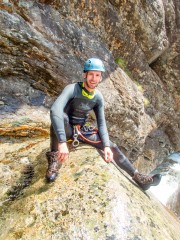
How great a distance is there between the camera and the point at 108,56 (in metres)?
12.0

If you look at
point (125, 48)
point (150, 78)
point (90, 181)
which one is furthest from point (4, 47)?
point (150, 78)

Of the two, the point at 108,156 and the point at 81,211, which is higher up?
the point at 108,156

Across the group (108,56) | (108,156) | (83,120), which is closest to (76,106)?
(83,120)

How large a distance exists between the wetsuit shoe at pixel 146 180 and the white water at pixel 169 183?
11.0 metres

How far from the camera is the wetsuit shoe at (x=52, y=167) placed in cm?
457

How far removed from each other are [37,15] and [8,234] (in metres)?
7.60

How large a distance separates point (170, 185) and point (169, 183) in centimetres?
43

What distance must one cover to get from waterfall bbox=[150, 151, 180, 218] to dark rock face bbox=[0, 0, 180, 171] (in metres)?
2.33

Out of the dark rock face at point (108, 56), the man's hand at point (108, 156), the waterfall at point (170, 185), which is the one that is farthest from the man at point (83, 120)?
the waterfall at point (170, 185)

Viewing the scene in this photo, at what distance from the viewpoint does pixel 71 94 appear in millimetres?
5207

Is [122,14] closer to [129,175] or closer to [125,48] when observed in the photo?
[125,48]

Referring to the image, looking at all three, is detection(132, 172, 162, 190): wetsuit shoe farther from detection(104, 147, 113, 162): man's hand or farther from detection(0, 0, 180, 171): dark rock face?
detection(0, 0, 180, 171): dark rock face

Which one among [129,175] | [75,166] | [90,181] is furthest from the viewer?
[129,175]

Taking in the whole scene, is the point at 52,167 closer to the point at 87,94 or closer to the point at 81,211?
the point at 81,211
